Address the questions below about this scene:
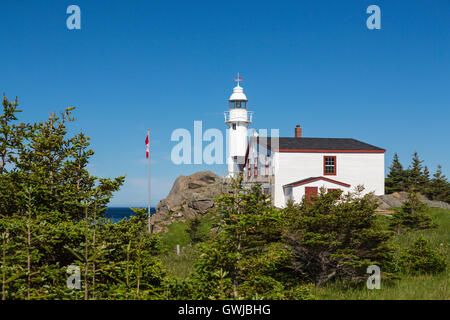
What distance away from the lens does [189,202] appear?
46781mm

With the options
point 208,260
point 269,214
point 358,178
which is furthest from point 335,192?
point 358,178

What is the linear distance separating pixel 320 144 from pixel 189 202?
1865 cm

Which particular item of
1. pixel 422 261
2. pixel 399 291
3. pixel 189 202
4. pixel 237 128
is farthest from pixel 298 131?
pixel 399 291

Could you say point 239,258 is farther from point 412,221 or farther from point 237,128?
point 237,128

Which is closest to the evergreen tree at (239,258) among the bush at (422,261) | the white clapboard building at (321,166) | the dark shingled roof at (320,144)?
the bush at (422,261)

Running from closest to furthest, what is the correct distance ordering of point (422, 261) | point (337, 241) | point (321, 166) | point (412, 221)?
point (337, 241), point (422, 261), point (412, 221), point (321, 166)

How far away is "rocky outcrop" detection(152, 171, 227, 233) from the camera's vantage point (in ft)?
141

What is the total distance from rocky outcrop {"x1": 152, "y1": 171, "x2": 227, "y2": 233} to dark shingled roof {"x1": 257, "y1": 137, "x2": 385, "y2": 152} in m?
7.47

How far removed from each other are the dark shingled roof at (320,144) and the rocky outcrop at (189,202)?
7.47 m

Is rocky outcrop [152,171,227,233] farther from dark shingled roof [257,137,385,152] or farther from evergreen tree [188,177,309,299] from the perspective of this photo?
evergreen tree [188,177,309,299]

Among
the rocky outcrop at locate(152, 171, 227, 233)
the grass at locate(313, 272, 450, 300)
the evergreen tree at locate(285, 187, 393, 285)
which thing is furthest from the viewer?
the rocky outcrop at locate(152, 171, 227, 233)

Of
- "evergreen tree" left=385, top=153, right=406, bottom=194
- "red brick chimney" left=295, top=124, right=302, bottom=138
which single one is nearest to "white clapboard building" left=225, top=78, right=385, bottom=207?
"red brick chimney" left=295, top=124, right=302, bottom=138
